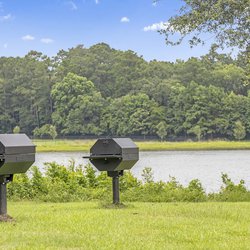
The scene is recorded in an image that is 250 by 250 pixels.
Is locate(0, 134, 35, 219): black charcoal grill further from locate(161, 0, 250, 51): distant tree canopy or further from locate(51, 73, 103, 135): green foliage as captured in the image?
locate(51, 73, 103, 135): green foliage

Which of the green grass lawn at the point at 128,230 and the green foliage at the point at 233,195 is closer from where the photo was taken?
the green grass lawn at the point at 128,230

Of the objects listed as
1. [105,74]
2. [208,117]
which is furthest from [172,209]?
[105,74]

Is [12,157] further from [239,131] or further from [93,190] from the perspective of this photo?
[239,131]

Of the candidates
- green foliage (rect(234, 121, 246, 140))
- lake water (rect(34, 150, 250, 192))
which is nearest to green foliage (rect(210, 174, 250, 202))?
lake water (rect(34, 150, 250, 192))

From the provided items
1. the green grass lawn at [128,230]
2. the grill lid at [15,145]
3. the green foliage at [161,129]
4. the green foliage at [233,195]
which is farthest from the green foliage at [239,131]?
the grill lid at [15,145]

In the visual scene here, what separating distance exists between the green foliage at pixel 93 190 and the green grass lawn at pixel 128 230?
127 inches

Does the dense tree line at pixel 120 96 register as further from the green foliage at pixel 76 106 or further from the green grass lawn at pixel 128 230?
the green grass lawn at pixel 128 230

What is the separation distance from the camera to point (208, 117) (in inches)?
3196

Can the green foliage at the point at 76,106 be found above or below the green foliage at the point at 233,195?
above

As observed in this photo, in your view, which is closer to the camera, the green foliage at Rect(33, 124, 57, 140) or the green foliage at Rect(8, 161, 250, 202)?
the green foliage at Rect(8, 161, 250, 202)

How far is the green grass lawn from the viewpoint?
6.07m

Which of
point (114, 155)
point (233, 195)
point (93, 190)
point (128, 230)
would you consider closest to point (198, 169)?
point (233, 195)

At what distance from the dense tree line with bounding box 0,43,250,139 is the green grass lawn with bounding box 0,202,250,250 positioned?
6283cm

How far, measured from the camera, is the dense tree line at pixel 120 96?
3194 inches
